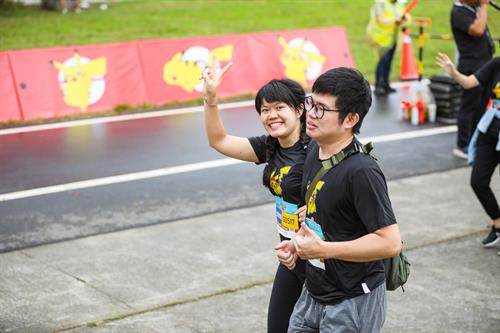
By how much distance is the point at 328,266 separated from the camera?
412cm

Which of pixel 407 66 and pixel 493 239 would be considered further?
pixel 407 66

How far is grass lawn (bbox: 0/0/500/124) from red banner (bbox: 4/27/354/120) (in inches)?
96.0

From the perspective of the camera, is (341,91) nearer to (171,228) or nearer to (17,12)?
(171,228)

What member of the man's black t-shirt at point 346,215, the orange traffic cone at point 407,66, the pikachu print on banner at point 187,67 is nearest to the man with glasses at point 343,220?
the man's black t-shirt at point 346,215

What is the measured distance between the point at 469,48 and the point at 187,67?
5.74 m

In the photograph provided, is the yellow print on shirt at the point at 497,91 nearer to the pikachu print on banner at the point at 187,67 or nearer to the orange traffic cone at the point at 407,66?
the pikachu print on banner at the point at 187,67

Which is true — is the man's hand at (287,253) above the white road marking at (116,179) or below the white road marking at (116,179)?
above

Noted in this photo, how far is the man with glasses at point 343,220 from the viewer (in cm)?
381

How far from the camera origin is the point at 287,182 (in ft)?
15.7

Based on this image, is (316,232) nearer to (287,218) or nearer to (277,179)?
(287,218)

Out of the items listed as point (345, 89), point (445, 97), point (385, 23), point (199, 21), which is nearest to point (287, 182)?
point (345, 89)

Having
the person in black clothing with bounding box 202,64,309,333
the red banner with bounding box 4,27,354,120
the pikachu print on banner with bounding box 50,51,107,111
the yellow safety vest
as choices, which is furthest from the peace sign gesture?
the yellow safety vest

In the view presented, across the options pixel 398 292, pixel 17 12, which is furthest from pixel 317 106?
pixel 17 12

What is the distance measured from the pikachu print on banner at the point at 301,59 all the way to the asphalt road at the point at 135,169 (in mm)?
1758
